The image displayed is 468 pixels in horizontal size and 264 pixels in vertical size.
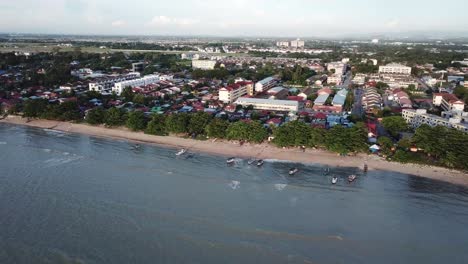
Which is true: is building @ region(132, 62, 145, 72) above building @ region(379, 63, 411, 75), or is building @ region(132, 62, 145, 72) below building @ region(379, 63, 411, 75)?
above

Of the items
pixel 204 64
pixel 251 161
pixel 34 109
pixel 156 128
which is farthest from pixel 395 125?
pixel 204 64

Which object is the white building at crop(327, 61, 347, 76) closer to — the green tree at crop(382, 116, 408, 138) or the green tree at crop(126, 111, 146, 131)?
the green tree at crop(382, 116, 408, 138)

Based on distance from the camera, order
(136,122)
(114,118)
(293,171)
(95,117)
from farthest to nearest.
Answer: (95,117), (114,118), (136,122), (293,171)

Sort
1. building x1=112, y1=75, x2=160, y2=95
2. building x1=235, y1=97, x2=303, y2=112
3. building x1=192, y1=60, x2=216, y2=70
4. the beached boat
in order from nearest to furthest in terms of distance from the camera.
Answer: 1. the beached boat
2. building x1=235, y1=97, x2=303, y2=112
3. building x1=112, y1=75, x2=160, y2=95
4. building x1=192, y1=60, x2=216, y2=70

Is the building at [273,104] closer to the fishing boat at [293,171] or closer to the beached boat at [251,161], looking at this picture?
the beached boat at [251,161]

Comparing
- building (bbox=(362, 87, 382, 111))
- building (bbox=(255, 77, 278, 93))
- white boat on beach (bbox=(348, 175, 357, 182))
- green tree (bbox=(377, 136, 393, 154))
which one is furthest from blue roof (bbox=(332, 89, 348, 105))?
white boat on beach (bbox=(348, 175, 357, 182))

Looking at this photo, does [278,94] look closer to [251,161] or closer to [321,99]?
[321,99]

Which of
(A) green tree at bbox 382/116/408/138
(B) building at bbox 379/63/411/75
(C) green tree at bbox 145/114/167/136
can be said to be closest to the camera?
(A) green tree at bbox 382/116/408/138

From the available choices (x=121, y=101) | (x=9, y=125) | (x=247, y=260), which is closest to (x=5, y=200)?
(x=247, y=260)
